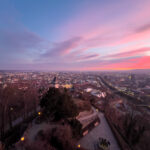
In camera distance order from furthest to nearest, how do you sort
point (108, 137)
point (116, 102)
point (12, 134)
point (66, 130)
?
1. point (116, 102)
2. point (12, 134)
3. point (108, 137)
4. point (66, 130)

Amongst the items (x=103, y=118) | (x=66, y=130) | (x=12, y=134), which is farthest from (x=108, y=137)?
(x=12, y=134)

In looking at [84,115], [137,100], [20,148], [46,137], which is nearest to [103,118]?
[84,115]

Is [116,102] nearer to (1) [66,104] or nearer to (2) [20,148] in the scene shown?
(1) [66,104]

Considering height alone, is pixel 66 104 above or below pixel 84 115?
above

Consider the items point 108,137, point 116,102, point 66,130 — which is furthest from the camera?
point 116,102

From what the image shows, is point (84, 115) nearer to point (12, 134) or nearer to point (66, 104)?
point (66, 104)

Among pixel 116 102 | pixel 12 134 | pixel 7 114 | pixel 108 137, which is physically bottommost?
pixel 116 102

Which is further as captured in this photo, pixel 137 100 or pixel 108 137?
pixel 137 100
